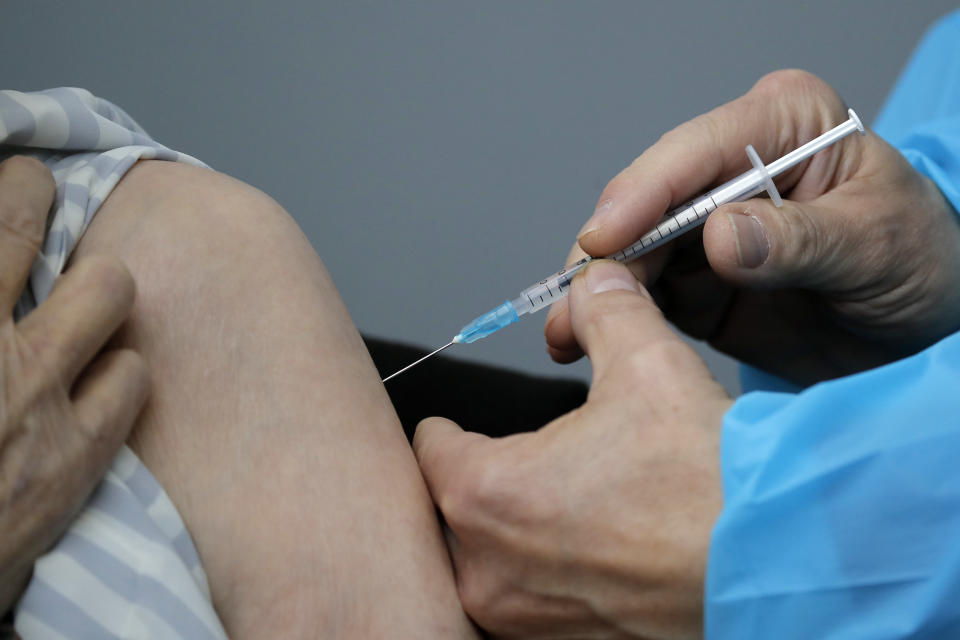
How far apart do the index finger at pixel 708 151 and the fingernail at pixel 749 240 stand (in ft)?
0.35

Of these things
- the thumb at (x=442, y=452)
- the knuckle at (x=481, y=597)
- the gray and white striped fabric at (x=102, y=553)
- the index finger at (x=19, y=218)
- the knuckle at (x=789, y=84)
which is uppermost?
the knuckle at (x=789, y=84)

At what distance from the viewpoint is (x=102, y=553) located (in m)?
0.54

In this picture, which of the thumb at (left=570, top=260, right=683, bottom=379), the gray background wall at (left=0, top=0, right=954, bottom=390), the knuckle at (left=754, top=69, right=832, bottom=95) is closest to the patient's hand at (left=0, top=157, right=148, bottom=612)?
the thumb at (left=570, top=260, right=683, bottom=379)

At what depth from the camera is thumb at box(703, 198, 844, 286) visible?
83cm

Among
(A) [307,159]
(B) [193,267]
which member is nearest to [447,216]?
(A) [307,159]

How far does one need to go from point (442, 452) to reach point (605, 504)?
7.2 inches

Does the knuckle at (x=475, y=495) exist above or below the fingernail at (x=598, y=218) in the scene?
below

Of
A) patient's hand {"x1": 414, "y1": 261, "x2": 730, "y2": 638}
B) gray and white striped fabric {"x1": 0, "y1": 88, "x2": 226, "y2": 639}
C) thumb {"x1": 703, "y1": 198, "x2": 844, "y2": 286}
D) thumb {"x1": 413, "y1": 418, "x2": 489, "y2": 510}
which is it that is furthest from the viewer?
thumb {"x1": 703, "y1": 198, "x2": 844, "y2": 286}

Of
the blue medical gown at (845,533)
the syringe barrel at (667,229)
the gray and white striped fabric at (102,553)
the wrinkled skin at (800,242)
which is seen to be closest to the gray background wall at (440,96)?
the wrinkled skin at (800,242)

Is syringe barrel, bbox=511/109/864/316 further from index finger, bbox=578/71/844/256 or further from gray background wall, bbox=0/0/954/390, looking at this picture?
gray background wall, bbox=0/0/954/390

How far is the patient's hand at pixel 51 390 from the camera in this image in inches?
20.9

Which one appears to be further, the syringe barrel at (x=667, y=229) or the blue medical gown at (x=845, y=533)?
the syringe barrel at (x=667, y=229)

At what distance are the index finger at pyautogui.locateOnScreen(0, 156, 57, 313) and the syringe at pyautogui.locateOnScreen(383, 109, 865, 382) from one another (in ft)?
1.34

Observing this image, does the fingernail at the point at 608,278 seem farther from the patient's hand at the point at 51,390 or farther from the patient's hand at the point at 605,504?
the patient's hand at the point at 51,390
